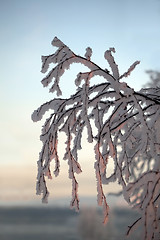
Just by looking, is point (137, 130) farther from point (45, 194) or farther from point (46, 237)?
point (46, 237)

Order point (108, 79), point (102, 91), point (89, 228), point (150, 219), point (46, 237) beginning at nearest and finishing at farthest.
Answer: point (150, 219), point (108, 79), point (102, 91), point (89, 228), point (46, 237)

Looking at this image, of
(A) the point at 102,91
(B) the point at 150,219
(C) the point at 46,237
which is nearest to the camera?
(B) the point at 150,219

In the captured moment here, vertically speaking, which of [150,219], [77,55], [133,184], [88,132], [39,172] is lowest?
[150,219]

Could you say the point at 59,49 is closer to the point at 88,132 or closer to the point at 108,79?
the point at 108,79

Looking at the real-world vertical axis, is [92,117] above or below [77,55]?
below

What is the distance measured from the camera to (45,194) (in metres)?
3.55

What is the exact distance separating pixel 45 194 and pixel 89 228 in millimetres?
18591

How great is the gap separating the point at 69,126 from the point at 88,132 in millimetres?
329

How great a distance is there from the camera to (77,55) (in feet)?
11.1

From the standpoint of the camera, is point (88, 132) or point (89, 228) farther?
point (89, 228)

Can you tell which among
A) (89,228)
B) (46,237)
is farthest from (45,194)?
(46,237)

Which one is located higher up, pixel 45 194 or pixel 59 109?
pixel 59 109

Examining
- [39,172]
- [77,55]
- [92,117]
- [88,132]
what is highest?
[77,55]

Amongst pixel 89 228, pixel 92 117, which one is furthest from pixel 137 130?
pixel 89 228
